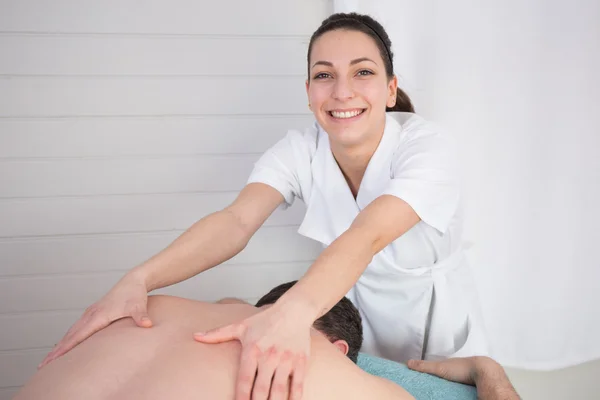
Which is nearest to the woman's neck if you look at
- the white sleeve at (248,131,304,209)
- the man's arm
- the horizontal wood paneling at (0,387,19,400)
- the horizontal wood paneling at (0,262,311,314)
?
the white sleeve at (248,131,304,209)

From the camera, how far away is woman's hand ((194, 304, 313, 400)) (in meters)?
0.96

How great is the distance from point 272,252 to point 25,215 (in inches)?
36.5

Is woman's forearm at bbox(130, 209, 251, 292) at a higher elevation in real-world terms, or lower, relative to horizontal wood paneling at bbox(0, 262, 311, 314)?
higher

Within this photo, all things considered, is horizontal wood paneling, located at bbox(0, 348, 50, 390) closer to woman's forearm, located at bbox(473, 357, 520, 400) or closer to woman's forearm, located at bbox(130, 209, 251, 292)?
woman's forearm, located at bbox(130, 209, 251, 292)

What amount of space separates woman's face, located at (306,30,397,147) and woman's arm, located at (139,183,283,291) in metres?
0.28

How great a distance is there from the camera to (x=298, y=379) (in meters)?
0.98

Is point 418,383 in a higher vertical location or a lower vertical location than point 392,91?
lower

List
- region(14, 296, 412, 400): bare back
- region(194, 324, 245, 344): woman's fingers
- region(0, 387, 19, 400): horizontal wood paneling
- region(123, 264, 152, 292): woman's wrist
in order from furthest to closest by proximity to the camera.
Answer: region(0, 387, 19, 400): horizontal wood paneling
region(123, 264, 152, 292): woman's wrist
region(194, 324, 245, 344): woman's fingers
region(14, 296, 412, 400): bare back

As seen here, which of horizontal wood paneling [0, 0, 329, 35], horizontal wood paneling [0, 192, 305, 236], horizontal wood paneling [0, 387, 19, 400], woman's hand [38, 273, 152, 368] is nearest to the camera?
woman's hand [38, 273, 152, 368]

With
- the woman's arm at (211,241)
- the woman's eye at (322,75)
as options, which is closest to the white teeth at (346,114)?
the woman's eye at (322,75)

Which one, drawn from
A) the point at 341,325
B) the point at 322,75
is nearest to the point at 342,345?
the point at 341,325

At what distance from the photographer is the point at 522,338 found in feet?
7.75

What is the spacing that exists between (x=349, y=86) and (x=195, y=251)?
59cm

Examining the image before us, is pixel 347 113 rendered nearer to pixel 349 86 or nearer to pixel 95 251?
pixel 349 86
